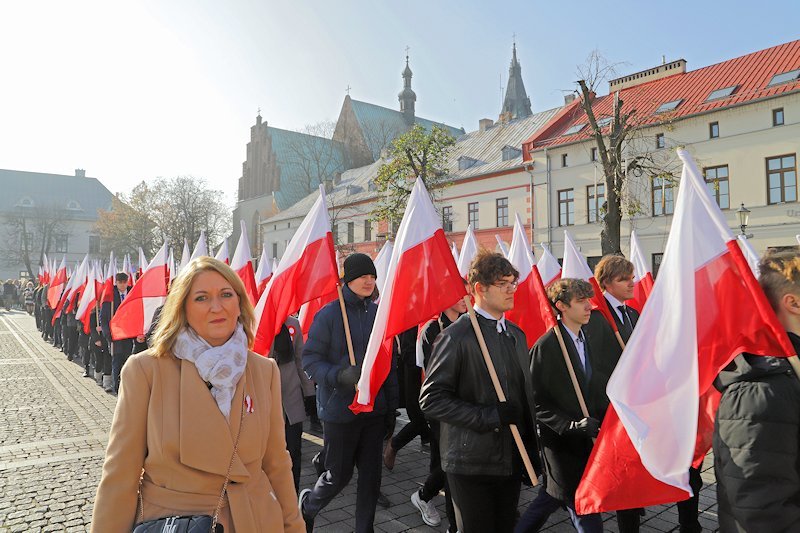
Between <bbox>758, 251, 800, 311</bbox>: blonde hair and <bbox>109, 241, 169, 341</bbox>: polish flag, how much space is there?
6361 mm

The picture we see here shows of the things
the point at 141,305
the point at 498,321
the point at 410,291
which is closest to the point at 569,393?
the point at 498,321

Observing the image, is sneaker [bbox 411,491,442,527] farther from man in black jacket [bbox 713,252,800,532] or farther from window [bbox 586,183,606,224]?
window [bbox 586,183,606,224]

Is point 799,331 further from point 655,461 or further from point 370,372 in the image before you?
point 370,372

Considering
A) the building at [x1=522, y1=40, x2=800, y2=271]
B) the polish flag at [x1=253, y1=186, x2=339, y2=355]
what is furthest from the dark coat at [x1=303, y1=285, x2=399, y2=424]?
the building at [x1=522, y1=40, x2=800, y2=271]

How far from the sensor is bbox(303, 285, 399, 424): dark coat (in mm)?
4082

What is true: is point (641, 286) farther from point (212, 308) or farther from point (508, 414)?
point (212, 308)

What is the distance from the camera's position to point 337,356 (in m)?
4.38

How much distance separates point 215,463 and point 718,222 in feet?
7.86

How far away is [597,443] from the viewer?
276 cm

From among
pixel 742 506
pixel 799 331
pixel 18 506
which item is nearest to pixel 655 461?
pixel 742 506

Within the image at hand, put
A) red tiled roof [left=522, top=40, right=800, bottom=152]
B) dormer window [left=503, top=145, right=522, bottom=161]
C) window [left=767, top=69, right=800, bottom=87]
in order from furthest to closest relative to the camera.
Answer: dormer window [left=503, top=145, right=522, bottom=161] < red tiled roof [left=522, top=40, right=800, bottom=152] < window [left=767, top=69, right=800, bottom=87]

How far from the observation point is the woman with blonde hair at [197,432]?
2023mm

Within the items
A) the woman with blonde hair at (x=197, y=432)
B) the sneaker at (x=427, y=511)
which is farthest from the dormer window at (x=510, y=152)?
the woman with blonde hair at (x=197, y=432)

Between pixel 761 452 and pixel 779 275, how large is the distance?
78 centimetres
